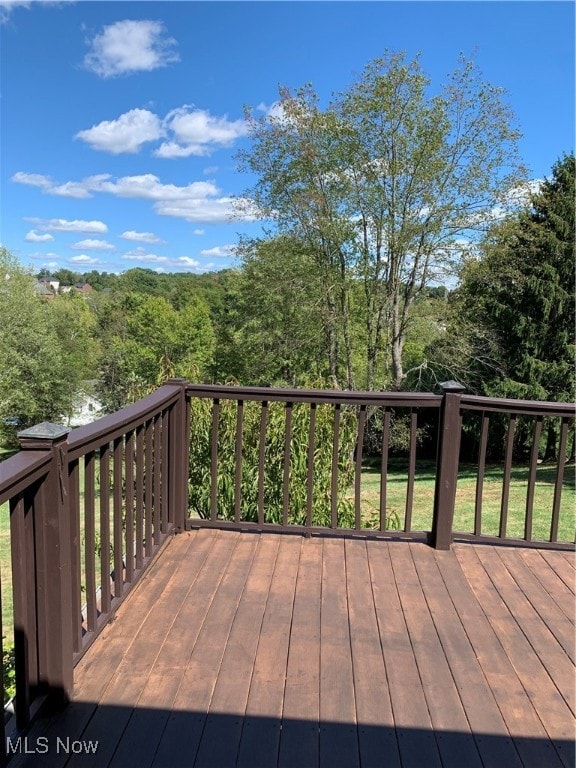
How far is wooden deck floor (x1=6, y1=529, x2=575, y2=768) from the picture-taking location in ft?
4.85

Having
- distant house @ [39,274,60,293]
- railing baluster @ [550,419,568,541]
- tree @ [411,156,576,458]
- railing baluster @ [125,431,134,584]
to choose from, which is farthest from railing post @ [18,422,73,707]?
distant house @ [39,274,60,293]

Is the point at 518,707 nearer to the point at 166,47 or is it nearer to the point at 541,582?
the point at 541,582

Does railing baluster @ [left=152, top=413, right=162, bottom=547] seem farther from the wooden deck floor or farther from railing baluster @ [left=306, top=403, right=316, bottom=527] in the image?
railing baluster @ [left=306, top=403, right=316, bottom=527]

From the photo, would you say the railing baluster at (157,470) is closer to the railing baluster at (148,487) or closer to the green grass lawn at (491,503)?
the railing baluster at (148,487)

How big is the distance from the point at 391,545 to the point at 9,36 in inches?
754

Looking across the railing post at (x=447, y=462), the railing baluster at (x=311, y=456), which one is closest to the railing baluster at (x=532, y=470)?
the railing post at (x=447, y=462)

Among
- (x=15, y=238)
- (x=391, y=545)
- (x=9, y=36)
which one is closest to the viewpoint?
(x=391, y=545)

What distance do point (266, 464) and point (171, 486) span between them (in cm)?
104

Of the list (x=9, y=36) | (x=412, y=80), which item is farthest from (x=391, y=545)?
(x=9, y=36)

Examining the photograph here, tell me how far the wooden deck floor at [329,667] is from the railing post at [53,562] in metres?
0.13

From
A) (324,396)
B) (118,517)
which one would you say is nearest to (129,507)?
(118,517)

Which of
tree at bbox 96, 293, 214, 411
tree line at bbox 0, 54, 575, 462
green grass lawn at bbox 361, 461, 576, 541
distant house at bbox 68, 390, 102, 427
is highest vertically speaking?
tree line at bbox 0, 54, 575, 462

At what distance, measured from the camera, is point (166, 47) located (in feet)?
34.8

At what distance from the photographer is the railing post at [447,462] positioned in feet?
9.14
